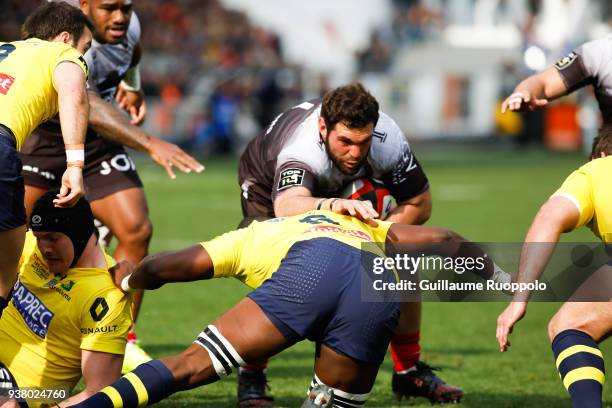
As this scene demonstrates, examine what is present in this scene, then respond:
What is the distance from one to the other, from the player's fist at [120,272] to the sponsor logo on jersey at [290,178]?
92 centimetres

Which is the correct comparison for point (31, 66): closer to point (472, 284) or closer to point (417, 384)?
point (472, 284)

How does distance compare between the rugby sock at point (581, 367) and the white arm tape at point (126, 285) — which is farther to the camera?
the white arm tape at point (126, 285)

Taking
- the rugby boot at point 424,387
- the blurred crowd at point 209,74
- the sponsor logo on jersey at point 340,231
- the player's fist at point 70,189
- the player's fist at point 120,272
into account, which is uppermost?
the player's fist at point 70,189

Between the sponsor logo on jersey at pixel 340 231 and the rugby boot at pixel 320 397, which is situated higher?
the sponsor logo on jersey at pixel 340 231

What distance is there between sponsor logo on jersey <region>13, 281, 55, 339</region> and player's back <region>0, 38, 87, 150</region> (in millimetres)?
854

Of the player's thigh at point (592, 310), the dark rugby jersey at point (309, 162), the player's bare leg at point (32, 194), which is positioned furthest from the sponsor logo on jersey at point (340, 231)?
the player's bare leg at point (32, 194)

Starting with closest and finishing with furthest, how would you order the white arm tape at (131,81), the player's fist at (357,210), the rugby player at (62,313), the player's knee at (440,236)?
1. the player's fist at (357,210)
2. the player's knee at (440,236)
3. the rugby player at (62,313)
4. the white arm tape at (131,81)

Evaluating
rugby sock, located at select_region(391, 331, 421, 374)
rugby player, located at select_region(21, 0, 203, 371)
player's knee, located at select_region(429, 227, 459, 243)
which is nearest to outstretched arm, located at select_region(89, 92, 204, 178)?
rugby player, located at select_region(21, 0, 203, 371)

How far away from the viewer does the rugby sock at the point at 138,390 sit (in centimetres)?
456

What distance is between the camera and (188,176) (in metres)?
25.1

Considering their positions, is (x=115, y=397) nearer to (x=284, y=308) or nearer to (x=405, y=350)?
(x=284, y=308)

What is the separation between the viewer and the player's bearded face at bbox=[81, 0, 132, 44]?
721cm

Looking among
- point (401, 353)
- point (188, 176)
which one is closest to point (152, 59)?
point (188, 176)

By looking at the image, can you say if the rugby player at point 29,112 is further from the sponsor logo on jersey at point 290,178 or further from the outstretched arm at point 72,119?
the sponsor logo on jersey at point 290,178
